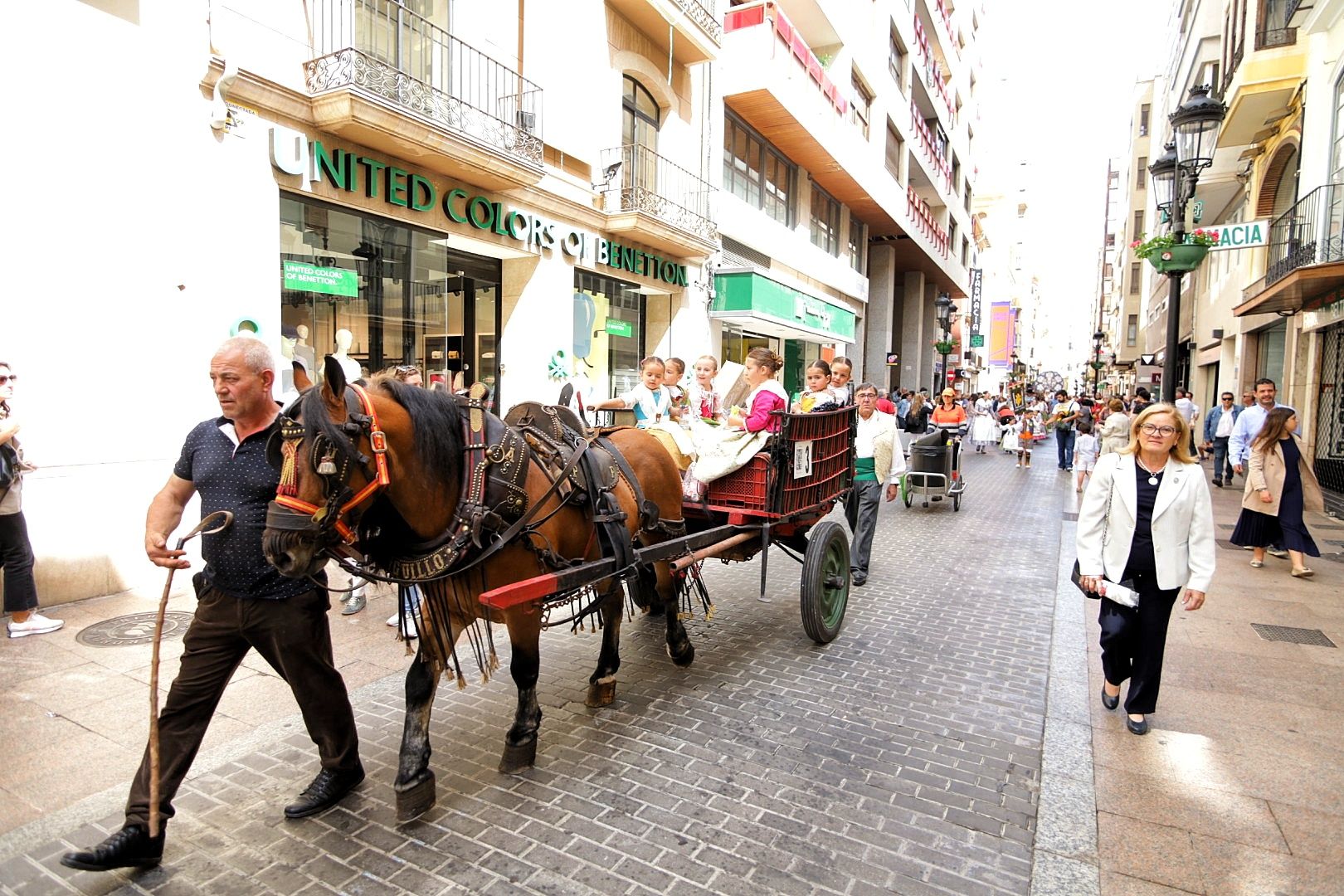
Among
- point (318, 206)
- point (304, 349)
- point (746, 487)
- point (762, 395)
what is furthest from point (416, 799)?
point (318, 206)

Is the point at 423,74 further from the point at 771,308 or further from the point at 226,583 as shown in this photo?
the point at 771,308

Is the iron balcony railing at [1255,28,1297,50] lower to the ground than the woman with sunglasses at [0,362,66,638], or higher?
higher

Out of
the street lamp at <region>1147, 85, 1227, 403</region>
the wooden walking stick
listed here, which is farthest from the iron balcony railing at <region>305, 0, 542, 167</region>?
the street lamp at <region>1147, 85, 1227, 403</region>

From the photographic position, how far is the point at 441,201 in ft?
32.3

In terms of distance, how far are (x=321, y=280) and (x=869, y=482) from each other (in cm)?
668

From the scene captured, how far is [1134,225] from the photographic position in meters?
47.2

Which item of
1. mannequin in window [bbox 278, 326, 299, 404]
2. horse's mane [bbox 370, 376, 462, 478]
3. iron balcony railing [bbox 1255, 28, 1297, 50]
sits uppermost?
iron balcony railing [bbox 1255, 28, 1297, 50]

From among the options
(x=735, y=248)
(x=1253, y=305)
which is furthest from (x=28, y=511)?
(x=1253, y=305)

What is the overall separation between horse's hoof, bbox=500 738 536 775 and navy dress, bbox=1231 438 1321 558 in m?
8.31

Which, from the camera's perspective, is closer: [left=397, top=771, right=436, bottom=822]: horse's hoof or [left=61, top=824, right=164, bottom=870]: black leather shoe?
[left=61, top=824, right=164, bottom=870]: black leather shoe

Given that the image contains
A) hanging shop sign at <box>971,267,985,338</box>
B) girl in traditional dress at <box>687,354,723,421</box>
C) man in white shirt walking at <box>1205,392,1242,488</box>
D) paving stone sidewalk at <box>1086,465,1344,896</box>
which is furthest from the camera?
hanging shop sign at <box>971,267,985,338</box>

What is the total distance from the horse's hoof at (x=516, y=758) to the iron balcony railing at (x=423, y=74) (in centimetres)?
712

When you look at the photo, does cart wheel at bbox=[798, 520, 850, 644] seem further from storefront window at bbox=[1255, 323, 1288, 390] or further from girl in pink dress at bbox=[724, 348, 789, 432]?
storefront window at bbox=[1255, 323, 1288, 390]

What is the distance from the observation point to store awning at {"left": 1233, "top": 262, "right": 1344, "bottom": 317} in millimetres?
11188
